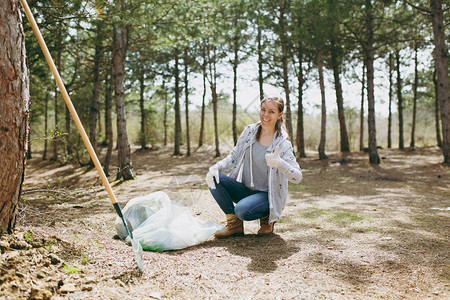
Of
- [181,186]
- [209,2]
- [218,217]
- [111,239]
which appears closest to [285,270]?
[111,239]

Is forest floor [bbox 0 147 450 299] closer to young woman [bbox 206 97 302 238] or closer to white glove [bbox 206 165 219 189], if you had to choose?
young woman [bbox 206 97 302 238]

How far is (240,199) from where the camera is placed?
3393 millimetres

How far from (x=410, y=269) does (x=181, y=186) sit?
5130 mm

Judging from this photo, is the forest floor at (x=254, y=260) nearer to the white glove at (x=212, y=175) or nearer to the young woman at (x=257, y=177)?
the young woman at (x=257, y=177)

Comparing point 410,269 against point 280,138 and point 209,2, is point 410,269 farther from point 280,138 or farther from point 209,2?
point 209,2

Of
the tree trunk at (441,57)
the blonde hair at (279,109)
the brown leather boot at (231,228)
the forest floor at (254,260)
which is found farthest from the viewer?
the tree trunk at (441,57)

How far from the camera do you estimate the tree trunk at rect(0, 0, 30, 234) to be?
6.81 feet

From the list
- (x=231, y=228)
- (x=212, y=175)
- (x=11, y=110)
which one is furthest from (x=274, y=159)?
(x=11, y=110)

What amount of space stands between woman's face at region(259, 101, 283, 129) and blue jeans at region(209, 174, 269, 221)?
0.66m

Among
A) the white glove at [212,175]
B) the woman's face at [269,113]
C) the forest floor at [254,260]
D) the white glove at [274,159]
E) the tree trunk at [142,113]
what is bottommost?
the forest floor at [254,260]

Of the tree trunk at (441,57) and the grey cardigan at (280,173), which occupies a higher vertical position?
the tree trunk at (441,57)

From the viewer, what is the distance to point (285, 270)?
7.99 feet

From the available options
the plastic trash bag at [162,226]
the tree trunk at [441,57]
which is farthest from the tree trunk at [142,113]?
the plastic trash bag at [162,226]

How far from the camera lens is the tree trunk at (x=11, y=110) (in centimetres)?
208
